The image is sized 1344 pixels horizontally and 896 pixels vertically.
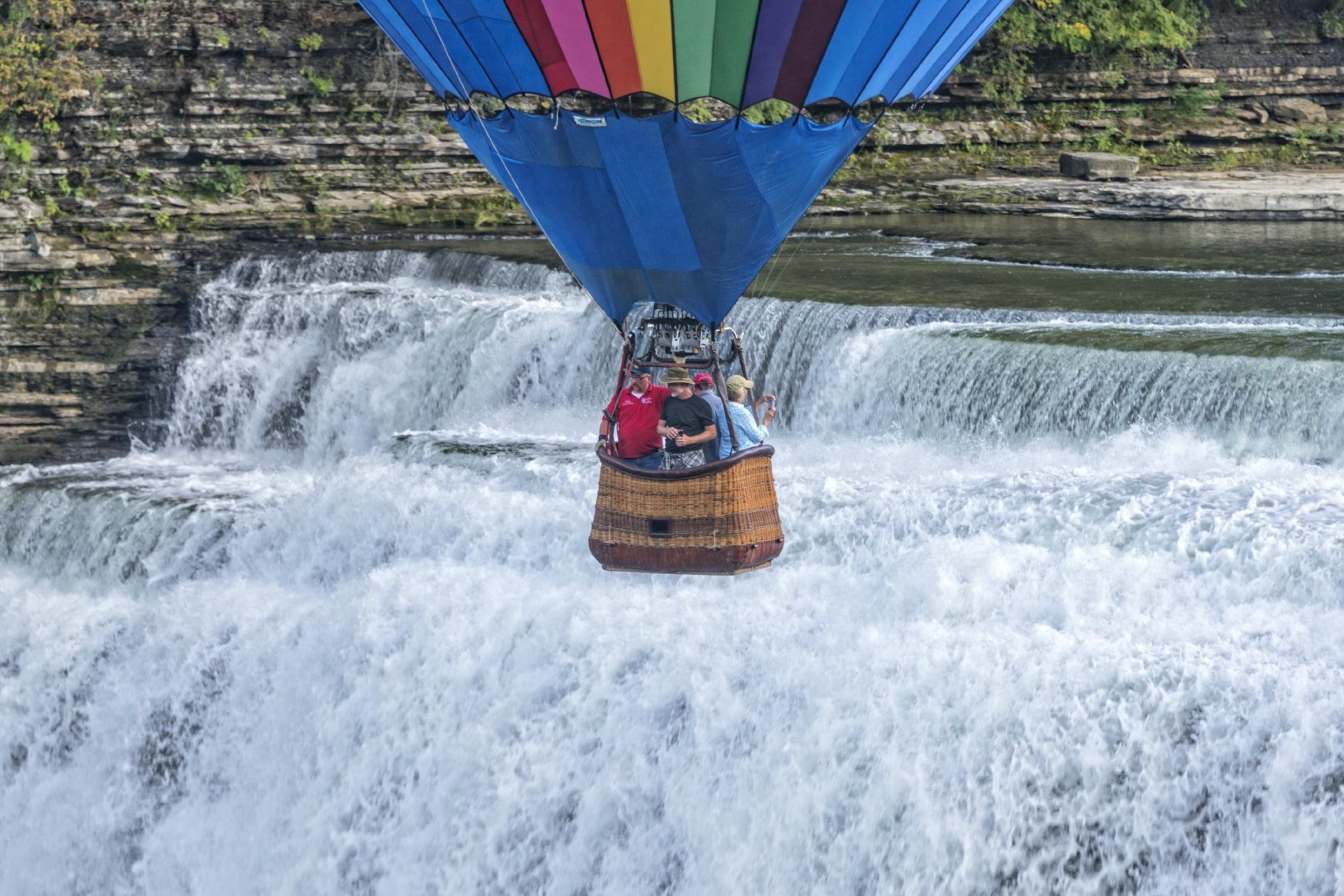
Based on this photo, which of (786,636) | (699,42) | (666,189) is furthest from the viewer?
(786,636)

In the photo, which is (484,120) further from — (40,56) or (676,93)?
(40,56)

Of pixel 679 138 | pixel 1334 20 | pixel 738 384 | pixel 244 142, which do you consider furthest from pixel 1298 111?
pixel 679 138

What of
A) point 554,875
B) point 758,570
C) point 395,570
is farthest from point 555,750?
point 395,570

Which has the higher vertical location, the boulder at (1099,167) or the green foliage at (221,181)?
the boulder at (1099,167)

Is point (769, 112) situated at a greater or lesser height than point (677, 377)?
greater

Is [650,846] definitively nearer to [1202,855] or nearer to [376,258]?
[1202,855]

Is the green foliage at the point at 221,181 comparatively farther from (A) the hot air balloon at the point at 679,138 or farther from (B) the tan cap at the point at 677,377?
(B) the tan cap at the point at 677,377

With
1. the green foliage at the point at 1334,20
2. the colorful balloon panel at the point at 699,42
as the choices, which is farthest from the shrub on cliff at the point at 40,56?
the green foliage at the point at 1334,20
